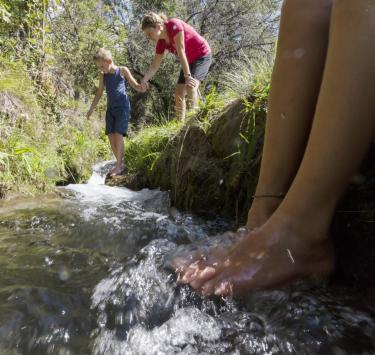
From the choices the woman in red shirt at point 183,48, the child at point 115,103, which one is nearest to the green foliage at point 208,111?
the woman in red shirt at point 183,48

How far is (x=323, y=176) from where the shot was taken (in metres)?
0.89

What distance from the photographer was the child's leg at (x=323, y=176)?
2.75 feet

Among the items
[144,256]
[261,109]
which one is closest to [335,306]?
[144,256]

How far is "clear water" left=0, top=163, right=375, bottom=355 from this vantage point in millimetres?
786

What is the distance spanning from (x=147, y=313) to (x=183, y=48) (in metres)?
3.47

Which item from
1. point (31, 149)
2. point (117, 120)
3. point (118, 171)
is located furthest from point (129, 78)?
point (31, 149)

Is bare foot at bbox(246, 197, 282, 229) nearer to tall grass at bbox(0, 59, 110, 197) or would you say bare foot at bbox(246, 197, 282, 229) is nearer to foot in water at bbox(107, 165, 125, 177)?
tall grass at bbox(0, 59, 110, 197)

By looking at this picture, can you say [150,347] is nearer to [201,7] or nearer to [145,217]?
[145,217]

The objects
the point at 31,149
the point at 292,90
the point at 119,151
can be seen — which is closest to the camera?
the point at 292,90

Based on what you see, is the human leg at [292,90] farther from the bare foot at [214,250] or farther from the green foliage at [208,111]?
the green foliage at [208,111]

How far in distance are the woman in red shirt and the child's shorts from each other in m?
0.47

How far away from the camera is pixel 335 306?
0.92 metres

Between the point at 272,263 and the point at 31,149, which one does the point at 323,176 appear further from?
the point at 31,149

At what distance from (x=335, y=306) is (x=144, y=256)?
61 cm
